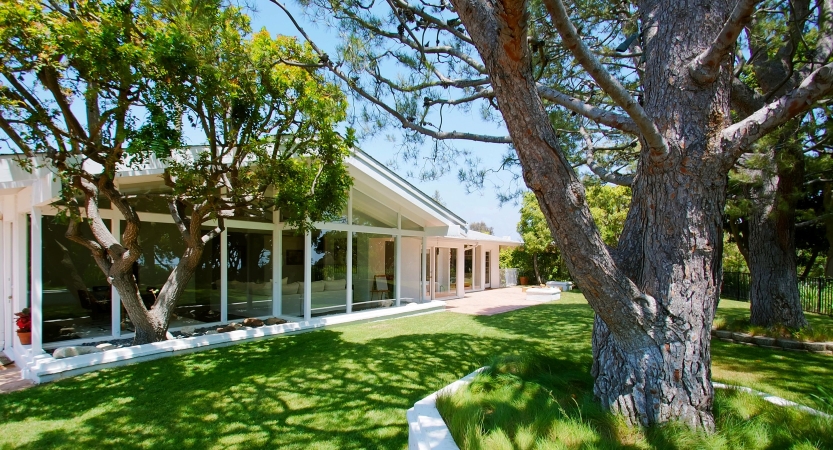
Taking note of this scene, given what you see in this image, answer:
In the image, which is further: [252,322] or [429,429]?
[252,322]

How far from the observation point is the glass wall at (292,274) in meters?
11.1

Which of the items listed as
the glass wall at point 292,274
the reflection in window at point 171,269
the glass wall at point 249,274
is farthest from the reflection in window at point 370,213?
the reflection in window at point 171,269

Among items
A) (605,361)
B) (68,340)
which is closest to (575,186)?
(605,361)

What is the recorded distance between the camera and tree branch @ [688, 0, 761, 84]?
278 cm

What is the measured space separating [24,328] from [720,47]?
10108 mm

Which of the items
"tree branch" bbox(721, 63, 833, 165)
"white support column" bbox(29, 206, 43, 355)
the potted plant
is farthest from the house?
"tree branch" bbox(721, 63, 833, 165)

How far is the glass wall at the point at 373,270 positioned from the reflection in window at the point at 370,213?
0.39m

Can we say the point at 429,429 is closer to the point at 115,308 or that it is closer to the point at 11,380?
the point at 11,380

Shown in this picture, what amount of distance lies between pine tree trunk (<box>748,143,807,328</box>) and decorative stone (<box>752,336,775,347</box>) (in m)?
0.56

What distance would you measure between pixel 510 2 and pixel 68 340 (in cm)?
966

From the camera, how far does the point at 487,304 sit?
15.9 m

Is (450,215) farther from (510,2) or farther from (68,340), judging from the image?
(510,2)

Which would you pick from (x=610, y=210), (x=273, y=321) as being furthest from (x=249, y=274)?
(x=610, y=210)

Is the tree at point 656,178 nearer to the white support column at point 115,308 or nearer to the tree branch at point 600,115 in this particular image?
Result: the tree branch at point 600,115
